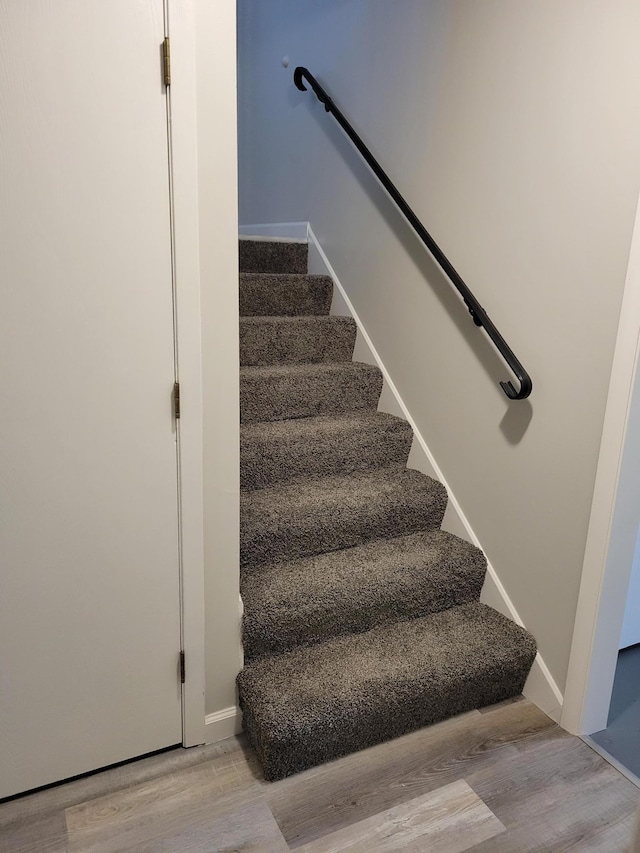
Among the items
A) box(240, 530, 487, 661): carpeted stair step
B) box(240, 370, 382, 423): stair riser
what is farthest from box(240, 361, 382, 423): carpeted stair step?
box(240, 530, 487, 661): carpeted stair step

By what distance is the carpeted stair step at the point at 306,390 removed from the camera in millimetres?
2455

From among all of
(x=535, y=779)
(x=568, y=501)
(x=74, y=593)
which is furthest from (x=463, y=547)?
(x=74, y=593)

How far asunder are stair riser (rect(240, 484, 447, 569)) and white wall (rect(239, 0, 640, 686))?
0.14 meters

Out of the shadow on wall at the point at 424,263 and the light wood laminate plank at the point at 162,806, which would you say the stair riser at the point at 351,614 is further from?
the shadow on wall at the point at 424,263

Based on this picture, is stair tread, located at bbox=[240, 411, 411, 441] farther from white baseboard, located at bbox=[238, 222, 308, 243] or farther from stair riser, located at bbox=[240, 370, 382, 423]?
white baseboard, located at bbox=[238, 222, 308, 243]

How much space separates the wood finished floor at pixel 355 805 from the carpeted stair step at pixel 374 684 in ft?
0.25

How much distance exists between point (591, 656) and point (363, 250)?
1.89 meters

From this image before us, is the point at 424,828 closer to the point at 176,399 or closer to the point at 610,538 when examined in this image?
the point at 610,538

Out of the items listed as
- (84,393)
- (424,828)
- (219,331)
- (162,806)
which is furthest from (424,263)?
(162,806)

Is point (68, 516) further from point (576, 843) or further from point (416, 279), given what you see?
point (416, 279)

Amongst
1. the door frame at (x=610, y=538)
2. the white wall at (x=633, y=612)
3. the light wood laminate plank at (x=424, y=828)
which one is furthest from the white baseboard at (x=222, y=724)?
the white wall at (x=633, y=612)

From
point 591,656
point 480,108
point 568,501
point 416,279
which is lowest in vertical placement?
point 591,656

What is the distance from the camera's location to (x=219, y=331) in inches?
60.4

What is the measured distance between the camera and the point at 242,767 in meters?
1.68
